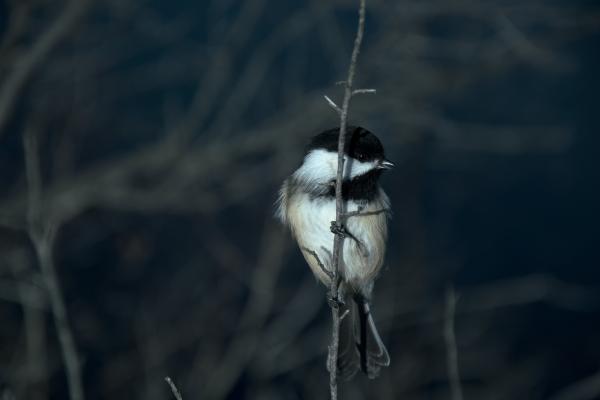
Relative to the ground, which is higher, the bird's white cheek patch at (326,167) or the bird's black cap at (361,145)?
the bird's black cap at (361,145)

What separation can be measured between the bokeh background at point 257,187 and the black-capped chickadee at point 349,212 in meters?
1.72

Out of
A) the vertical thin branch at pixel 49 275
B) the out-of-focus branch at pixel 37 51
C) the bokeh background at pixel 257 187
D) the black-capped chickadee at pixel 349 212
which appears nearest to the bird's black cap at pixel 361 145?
the black-capped chickadee at pixel 349 212

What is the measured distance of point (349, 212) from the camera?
8.23ft

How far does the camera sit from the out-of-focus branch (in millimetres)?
4570

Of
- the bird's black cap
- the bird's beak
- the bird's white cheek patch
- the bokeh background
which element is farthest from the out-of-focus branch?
the bird's beak

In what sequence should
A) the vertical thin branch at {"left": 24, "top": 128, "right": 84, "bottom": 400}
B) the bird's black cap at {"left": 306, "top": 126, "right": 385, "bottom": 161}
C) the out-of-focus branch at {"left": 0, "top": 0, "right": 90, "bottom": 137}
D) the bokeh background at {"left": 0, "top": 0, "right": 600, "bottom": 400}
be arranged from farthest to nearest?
the bokeh background at {"left": 0, "top": 0, "right": 600, "bottom": 400}, the out-of-focus branch at {"left": 0, "top": 0, "right": 90, "bottom": 137}, the bird's black cap at {"left": 306, "top": 126, "right": 385, "bottom": 161}, the vertical thin branch at {"left": 24, "top": 128, "right": 84, "bottom": 400}

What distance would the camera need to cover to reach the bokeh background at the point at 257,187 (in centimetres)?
518

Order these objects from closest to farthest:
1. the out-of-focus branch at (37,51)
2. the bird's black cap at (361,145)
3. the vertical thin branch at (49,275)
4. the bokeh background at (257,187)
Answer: the vertical thin branch at (49,275)
the bird's black cap at (361,145)
the out-of-focus branch at (37,51)
the bokeh background at (257,187)

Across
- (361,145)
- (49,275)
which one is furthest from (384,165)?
(49,275)

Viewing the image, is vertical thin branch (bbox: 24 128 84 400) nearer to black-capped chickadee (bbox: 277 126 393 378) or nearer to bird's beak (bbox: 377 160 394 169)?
black-capped chickadee (bbox: 277 126 393 378)

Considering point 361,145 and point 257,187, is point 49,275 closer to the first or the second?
point 361,145

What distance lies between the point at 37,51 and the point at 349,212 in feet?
10.2

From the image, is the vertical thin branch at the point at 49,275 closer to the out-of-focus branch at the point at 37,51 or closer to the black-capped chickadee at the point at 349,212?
the black-capped chickadee at the point at 349,212

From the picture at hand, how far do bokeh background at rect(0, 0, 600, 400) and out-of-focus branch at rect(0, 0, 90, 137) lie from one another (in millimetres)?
17
